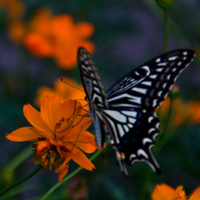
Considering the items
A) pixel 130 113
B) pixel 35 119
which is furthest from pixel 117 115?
pixel 35 119

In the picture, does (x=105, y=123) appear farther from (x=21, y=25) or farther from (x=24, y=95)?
(x=21, y=25)

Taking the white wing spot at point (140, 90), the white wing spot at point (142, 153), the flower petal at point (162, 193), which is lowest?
the flower petal at point (162, 193)

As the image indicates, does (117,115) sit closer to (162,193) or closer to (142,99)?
(142,99)

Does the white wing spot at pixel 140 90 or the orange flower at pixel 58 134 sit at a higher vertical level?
the white wing spot at pixel 140 90

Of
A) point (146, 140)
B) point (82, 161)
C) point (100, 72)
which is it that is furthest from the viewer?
point (100, 72)

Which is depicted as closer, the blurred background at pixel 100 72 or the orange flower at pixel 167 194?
the orange flower at pixel 167 194

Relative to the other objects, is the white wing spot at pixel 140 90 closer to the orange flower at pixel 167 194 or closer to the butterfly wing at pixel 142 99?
the butterfly wing at pixel 142 99

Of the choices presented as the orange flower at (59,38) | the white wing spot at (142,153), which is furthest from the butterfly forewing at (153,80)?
the orange flower at (59,38)
